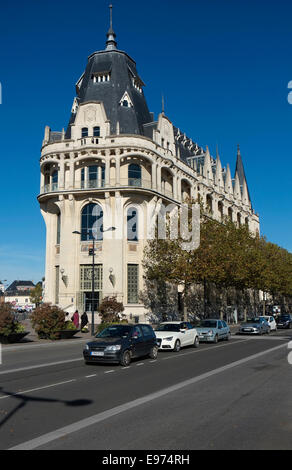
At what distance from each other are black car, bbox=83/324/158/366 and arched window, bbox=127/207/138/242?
2551 cm

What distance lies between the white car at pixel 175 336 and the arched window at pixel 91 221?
2141 cm

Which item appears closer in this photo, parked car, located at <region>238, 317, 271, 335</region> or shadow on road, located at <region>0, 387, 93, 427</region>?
shadow on road, located at <region>0, 387, 93, 427</region>

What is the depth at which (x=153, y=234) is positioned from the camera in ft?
136

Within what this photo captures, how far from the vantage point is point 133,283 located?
41.0 metres

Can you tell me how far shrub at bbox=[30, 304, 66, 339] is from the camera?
83.8 feet

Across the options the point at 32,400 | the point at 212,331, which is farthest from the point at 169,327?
the point at 32,400

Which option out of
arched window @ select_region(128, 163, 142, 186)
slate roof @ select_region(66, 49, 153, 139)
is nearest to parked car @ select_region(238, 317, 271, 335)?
arched window @ select_region(128, 163, 142, 186)

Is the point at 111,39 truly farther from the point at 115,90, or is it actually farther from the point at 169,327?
the point at 169,327

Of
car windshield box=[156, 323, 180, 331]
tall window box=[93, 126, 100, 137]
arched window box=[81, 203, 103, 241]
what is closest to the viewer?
car windshield box=[156, 323, 180, 331]

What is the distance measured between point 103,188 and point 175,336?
23554 mm

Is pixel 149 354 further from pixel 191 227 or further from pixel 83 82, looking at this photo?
pixel 83 82

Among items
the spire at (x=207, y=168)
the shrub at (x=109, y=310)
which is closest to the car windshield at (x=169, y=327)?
the shrub at (x=109, y=310)

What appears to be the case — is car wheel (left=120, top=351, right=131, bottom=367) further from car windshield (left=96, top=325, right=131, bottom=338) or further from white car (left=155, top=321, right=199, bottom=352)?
white car (left=155, top=321, right=199, bottom=352)
